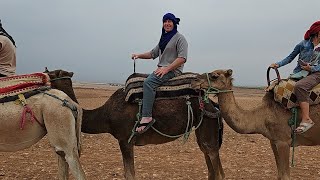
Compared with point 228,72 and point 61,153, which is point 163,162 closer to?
point 228,72

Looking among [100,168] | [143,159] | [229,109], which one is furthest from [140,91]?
[143,159]

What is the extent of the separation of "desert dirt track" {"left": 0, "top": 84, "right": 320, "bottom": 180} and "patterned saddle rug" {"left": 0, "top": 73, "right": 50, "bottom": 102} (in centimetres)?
339

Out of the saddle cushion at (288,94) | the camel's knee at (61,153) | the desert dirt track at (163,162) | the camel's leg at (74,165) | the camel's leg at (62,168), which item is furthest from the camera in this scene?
the desert dirt track at (163,162)

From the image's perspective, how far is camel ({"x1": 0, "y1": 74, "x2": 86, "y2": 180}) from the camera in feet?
20.7

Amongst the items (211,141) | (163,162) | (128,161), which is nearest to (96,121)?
(128,161)

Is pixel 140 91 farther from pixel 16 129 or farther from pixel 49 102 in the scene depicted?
pixel 16 129

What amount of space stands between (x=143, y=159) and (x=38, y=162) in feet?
8.87

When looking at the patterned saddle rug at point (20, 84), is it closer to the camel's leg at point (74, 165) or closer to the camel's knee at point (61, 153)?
the camel's knee at point (61, 153)

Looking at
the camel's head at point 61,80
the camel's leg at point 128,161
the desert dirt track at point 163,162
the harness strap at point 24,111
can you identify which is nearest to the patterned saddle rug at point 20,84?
the harness strap at point 24,111

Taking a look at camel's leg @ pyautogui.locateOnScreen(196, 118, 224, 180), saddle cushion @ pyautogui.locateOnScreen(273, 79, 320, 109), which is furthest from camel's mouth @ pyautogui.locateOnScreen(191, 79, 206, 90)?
saddle cushion @ pyautogui.locateOnScreen(273, 79, 320, 109)

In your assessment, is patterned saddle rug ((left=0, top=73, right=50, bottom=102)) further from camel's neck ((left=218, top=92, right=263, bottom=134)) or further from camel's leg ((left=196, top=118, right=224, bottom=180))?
camel's neck ((left=218, top=92, right=263, bottom=134))

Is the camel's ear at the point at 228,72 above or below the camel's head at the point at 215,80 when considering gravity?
above

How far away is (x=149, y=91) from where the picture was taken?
296 inches

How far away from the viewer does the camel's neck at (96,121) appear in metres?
7.87
